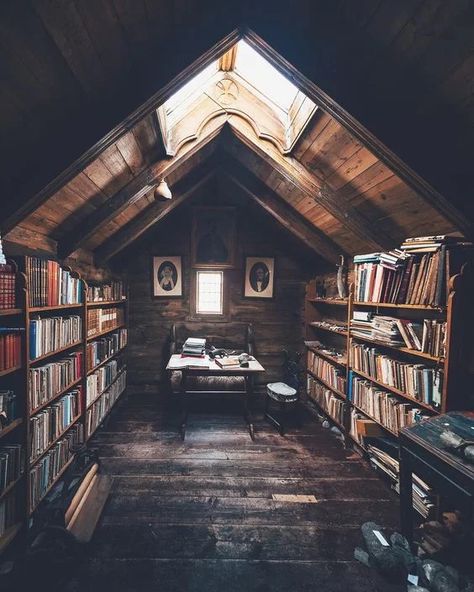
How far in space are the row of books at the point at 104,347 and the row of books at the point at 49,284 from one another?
747mm

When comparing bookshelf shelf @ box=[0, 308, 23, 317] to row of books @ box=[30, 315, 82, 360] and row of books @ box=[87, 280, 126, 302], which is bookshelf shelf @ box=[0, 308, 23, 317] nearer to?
row of books @ box=[30, 315, 82, 360]

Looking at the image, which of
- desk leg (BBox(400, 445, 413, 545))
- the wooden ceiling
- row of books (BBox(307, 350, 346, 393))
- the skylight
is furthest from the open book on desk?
the skylight

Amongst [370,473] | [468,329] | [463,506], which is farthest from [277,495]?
[468,329]

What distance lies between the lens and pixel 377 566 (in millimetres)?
1939

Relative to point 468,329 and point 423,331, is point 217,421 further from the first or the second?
point 468,329

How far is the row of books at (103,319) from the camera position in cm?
340

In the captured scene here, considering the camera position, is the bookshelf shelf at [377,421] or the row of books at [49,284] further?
the bookshelf shelf at [377,421]

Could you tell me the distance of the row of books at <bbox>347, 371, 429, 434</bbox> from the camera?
2.50m

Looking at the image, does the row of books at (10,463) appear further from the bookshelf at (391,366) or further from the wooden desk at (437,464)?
the bookshelf at (391,366)

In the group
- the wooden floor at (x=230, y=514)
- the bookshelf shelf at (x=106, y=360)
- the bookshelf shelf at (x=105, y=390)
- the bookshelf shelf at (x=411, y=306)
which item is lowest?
the wooden floor at (x=230, y=514)

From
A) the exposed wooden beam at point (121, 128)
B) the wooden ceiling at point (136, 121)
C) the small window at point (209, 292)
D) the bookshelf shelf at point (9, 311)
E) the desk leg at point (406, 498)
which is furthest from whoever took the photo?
the small window at point (209, 292)

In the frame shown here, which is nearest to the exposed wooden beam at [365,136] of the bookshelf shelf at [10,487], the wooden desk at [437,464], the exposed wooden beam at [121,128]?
the exposed wooden beam at [121,128]

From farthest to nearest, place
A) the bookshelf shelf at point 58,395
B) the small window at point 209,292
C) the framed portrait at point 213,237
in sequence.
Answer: the small window at point 209,292 < the framed portrait at point 213,237 < the bookshelf shelf at point 58,395

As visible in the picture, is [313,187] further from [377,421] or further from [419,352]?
[377,421]
